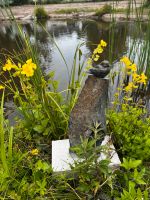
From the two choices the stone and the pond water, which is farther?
the pond water

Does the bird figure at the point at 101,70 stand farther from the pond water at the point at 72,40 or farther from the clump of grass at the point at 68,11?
the clump of grass at the point at 68,11

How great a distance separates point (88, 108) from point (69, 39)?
14.9 feet

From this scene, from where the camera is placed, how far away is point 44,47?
5.14 meters

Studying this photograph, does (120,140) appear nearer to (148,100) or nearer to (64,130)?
(64,130)

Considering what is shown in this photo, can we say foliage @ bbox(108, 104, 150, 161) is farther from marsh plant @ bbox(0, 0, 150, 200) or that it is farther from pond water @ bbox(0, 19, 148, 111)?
pond water @ bbox(0, 19, 148, 111)

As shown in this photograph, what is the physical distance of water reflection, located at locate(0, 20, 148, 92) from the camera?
3.72 metres

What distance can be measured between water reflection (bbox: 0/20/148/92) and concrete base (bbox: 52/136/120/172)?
135cm

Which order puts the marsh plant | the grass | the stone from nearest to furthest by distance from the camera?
the marsh plant → the stone → the grass

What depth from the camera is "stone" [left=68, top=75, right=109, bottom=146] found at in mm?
1402

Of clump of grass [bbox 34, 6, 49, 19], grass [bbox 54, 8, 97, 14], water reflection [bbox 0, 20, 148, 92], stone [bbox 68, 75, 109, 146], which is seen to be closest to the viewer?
stone [bbox 68, 75, 109, 146]

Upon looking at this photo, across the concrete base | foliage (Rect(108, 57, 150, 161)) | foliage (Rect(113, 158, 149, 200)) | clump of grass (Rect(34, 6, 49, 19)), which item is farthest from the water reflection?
foliage (Rect(113, 158, 149, 200))

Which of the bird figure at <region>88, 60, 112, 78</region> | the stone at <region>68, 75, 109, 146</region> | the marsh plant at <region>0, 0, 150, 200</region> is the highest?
the bird figure at <region>88, 60, 112, 78</region>

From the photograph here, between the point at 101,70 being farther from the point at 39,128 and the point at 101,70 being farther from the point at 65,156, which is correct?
the point at 39,128

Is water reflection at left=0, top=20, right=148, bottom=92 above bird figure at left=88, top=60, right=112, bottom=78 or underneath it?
underneath
